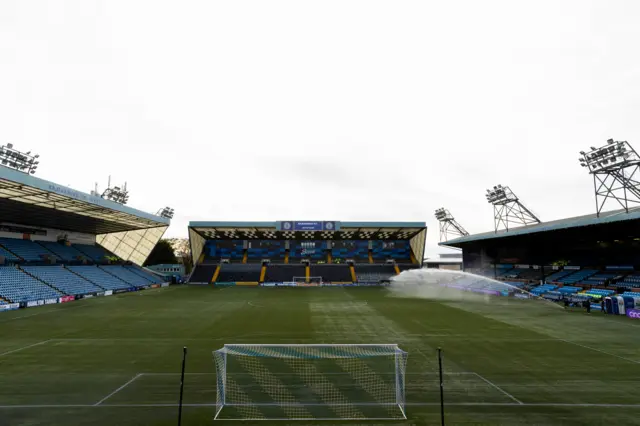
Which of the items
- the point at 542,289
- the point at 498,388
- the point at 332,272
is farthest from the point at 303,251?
the point at 498,388

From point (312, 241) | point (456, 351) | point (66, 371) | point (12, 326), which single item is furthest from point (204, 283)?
point (456, 351)

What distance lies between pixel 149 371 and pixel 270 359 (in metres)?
5.00

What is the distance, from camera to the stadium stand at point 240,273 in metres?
64.9

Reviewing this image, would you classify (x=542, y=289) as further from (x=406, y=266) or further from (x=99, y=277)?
(x=99, y=277)

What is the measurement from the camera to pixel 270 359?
14.2 meters

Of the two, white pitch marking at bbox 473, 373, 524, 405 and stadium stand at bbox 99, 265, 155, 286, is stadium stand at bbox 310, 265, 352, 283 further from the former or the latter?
white pitch marking at bbox 473, 373, 524, 405

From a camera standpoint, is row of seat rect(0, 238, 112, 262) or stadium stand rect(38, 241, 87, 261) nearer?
row of seat rect(0, 238, 112, 262)

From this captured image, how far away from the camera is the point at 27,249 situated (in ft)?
140

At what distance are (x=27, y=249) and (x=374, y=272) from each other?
59.2 m

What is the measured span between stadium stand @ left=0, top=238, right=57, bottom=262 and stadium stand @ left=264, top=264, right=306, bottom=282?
3566 cm

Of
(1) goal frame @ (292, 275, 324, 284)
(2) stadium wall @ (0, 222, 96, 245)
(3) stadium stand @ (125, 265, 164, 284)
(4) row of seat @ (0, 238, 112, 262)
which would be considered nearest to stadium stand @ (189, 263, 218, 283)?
(3) stadium stand @ (125, 265, 164, 284)

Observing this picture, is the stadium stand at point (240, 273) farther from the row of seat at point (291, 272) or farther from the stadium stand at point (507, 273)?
the stadium stand at point (507, 273)

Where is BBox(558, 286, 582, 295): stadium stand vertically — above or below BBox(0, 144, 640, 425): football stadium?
above

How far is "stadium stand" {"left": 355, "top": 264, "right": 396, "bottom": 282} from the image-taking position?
216ft
